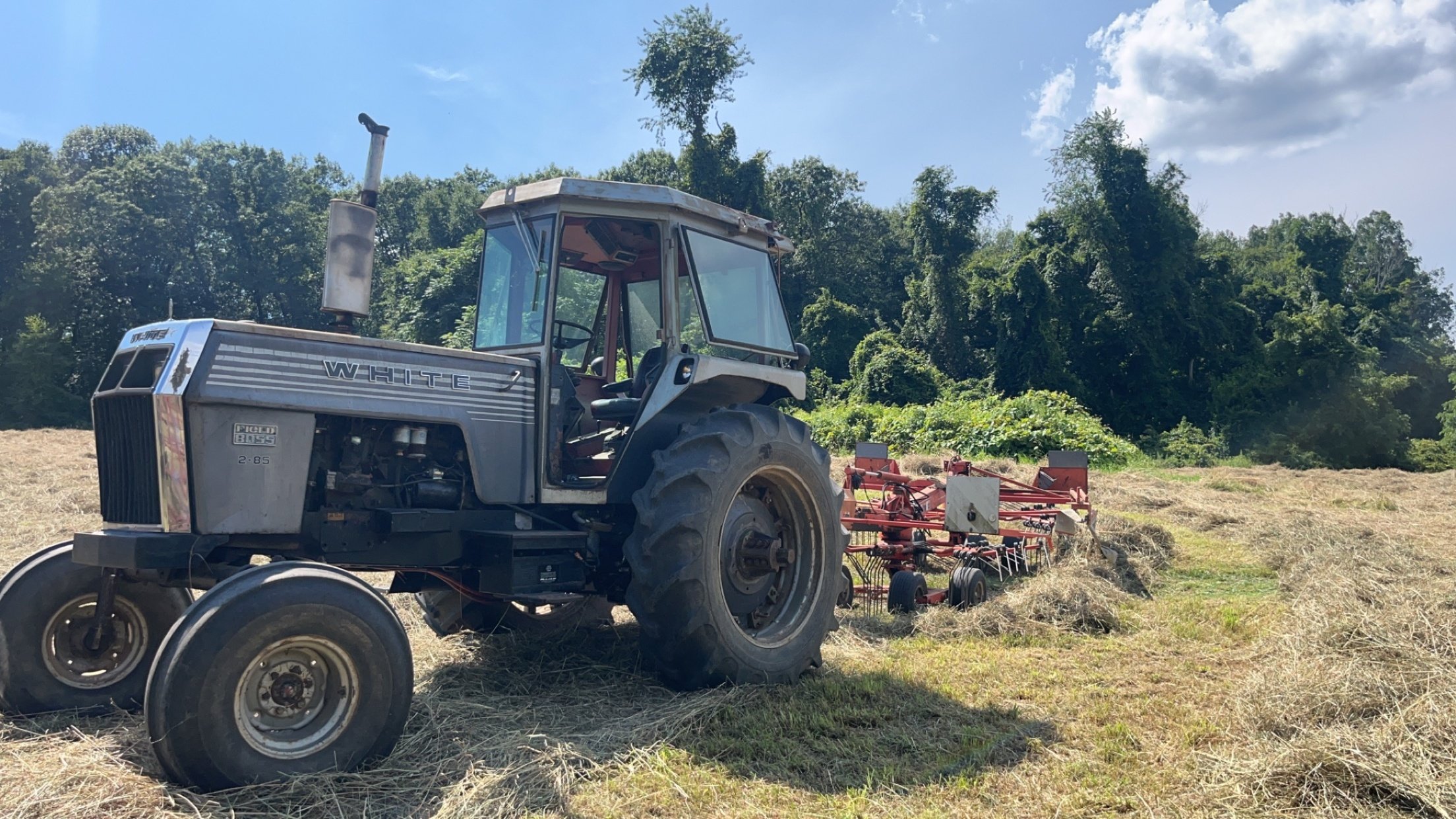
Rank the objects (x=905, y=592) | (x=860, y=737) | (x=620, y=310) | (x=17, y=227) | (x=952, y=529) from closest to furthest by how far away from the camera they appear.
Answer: (x=860, y=737) < (x=620, y=310) < (x=905, y=592) < (x=952, y=529) < (x=17, y=227)

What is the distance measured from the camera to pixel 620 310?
653 centimetres

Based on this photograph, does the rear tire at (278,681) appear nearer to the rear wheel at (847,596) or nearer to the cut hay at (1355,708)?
the cut hay at (1355,708)

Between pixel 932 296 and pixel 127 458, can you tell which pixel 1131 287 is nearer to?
pixel 932 296

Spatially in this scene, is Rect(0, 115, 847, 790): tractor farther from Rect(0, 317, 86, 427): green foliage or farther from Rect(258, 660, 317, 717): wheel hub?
Rect(0, 317, 86, 427): green foliage

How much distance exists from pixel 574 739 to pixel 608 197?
2.96 meters

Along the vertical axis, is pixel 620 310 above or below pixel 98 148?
below

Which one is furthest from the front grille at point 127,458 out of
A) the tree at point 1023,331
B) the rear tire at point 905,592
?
the tree at point 1023,331

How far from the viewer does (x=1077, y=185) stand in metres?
38.5

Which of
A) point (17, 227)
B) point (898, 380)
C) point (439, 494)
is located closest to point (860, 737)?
point (439, 494)

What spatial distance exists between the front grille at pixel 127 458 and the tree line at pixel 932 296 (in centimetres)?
2885

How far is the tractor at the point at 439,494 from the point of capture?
3.77m

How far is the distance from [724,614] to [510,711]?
1203 millimetres

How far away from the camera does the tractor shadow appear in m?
3.60

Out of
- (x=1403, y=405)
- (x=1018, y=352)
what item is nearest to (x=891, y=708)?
(x=1018, y=352)
